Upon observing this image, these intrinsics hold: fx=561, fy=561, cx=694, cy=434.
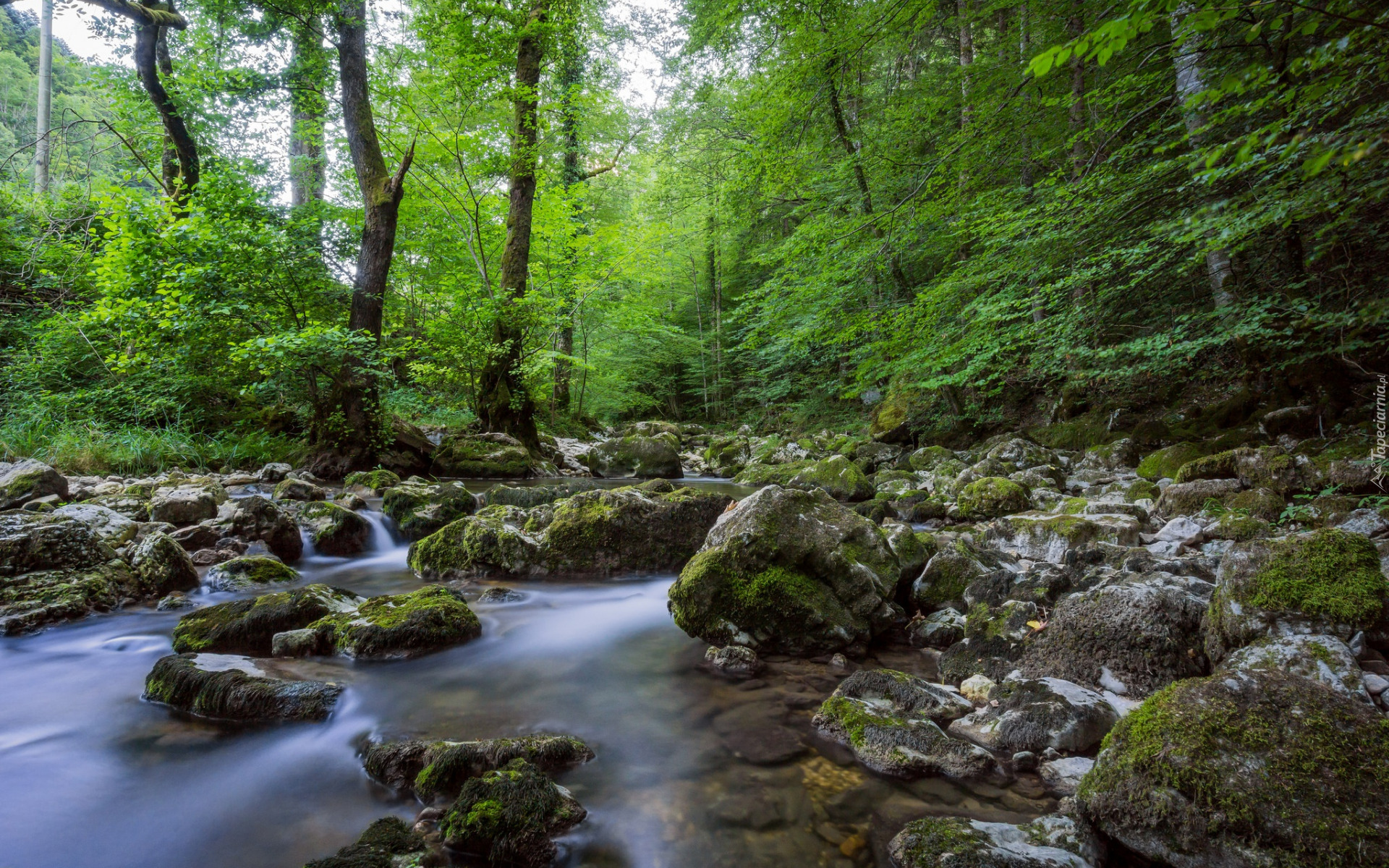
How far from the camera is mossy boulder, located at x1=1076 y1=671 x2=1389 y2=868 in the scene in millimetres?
1647

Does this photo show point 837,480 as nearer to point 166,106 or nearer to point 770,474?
point 770,474

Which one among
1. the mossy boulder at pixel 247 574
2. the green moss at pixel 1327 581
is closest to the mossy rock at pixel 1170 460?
the green moss at pixel 1327 581

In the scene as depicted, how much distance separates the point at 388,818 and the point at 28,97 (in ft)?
153

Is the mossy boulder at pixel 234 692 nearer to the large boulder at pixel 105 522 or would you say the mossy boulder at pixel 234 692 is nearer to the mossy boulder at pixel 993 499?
the large boulder at pixel 105 522

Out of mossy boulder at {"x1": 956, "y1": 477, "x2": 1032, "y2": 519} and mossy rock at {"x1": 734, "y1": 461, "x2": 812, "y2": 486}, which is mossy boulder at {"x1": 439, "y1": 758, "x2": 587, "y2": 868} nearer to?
mossy boulder at {"x1": 956, "y1": 477, "x2": 1032, "y2": 519}

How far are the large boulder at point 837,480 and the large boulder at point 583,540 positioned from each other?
3.12 m

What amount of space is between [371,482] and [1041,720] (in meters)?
8.73

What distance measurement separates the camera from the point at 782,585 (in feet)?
12.4

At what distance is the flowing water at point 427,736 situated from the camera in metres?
2.12

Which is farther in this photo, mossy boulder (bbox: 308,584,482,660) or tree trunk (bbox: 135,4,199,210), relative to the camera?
tree trunk (bbox: 135,4,199,210)

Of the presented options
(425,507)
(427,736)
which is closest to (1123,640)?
(427,736)

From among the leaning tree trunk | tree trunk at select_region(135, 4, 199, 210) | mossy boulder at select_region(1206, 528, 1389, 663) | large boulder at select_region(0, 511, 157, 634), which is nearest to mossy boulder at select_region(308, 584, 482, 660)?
large boulder at select_region(0, 511, 157, 634)

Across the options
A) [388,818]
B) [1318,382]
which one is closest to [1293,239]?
[1318,382]

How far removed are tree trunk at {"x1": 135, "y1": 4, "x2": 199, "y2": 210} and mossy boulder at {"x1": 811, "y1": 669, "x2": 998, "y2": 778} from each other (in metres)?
11.1
